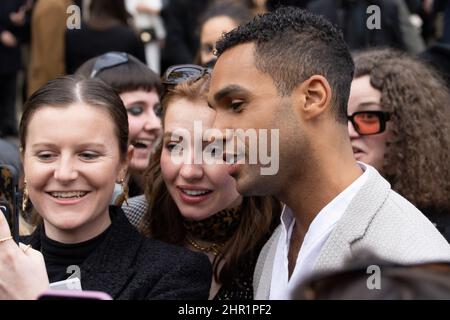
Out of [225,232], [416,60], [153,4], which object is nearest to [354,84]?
[416,60]

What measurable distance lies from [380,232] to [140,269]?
81 centimetres

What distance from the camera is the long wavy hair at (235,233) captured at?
305 centimetres

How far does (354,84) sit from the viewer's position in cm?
367

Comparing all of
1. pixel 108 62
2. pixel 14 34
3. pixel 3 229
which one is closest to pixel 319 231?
pixel 3 229

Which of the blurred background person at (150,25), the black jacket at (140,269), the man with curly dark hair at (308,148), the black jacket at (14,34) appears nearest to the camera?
the man with curly dark hair at (308,148)

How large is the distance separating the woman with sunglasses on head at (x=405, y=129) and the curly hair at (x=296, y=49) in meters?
0.92

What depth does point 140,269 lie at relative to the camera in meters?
2.67

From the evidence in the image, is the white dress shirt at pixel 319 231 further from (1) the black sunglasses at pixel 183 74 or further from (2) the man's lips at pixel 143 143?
(2) the man's lips at pixel 143 143

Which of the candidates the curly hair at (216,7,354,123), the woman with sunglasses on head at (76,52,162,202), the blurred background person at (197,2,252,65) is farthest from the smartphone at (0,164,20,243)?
the blurred background person at (197,2,252,65)

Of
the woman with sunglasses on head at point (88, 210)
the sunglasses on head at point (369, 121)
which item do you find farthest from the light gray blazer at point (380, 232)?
the sunglasses on head at point (369, 121)

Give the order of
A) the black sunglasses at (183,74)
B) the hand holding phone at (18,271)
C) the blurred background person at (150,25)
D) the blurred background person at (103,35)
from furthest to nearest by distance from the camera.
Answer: the blurred background person at (150,25), the blurred background person at (103,35), the black sunglasses at (183,74), the hand holding phone at (18,271)

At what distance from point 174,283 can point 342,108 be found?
766mm

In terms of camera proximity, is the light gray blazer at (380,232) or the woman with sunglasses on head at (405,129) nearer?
the light gray blazer at (380,232)

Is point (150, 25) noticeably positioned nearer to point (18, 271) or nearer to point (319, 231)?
point (319, 231)
